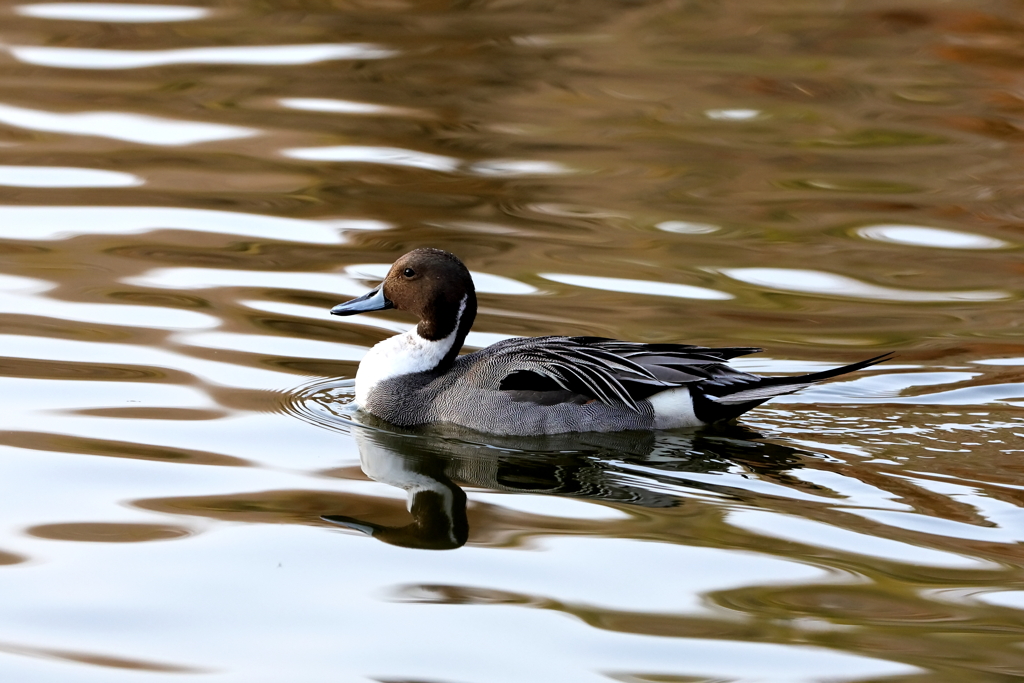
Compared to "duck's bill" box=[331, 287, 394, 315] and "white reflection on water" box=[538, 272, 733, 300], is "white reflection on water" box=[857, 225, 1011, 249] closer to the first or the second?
"white reflection on water" box=[538, 272, 733, 300]

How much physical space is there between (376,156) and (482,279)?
2422mm

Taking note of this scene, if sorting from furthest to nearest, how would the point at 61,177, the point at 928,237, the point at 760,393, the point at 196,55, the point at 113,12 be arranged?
the point at 113,12 < the point at 196,55 < the point at 61,177 < the point at 928,237 < the point at 760,393

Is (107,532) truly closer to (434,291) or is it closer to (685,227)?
(434,291)

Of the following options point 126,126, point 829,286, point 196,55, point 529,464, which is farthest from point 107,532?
point 196,55

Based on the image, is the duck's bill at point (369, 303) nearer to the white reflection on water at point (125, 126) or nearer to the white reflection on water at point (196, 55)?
the white reflection on water at point (125, 126)

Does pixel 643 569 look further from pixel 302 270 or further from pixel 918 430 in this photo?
pixel 302 270

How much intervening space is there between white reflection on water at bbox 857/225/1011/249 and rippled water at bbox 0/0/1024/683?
37 millimetres

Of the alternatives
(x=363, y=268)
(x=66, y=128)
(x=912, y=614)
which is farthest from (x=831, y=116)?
(x=912, y=614)

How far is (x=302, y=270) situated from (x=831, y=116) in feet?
16.5

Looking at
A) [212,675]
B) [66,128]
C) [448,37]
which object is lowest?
[212,675]

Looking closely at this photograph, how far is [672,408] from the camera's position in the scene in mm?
6105

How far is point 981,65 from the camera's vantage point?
40.2ft

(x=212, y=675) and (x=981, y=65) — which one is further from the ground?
(x=981, y=65)

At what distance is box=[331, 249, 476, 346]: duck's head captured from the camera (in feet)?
20.7
